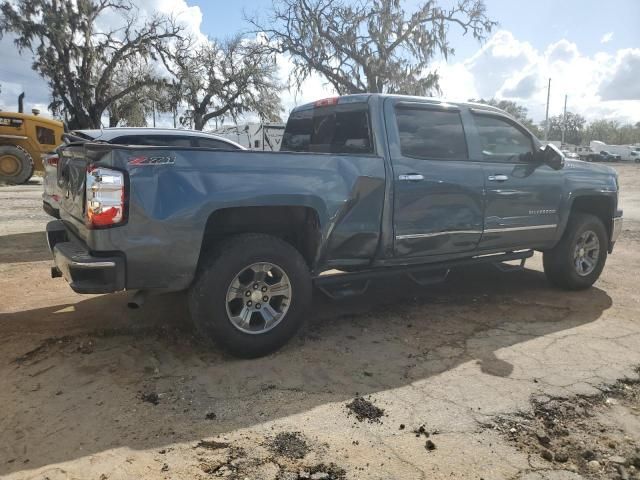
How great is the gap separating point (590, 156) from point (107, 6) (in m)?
57.1

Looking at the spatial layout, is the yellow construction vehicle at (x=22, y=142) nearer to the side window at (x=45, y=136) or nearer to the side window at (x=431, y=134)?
the side window at (x=45, y=136)

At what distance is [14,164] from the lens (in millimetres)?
17094

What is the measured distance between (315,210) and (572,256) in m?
3.34

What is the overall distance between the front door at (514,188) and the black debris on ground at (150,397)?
3.21 meters

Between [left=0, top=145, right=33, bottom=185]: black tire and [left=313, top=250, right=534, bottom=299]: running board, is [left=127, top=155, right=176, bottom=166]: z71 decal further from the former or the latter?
[left=0, top=145, right=33, bottom=185]: black tire

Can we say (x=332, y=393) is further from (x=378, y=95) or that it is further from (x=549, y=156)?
(x=549, y=156)

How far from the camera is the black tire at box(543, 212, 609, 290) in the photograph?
5715mm

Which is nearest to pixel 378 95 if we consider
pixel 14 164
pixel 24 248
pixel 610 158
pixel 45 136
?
pixel 24 248

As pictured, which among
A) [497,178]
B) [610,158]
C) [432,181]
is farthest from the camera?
[610,158]

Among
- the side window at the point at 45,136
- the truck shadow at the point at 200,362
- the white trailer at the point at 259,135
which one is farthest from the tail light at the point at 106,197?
the white trailer at the point at 259,135

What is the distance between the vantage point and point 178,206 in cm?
334

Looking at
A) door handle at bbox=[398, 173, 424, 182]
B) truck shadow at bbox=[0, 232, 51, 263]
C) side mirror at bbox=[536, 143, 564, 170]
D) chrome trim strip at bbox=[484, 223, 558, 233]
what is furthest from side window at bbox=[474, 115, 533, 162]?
truck shadow at bbox=[0, 232, 51, 263]

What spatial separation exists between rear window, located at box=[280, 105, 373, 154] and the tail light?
2053mm

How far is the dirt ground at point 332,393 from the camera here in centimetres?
264
